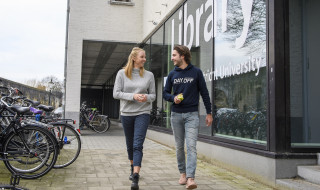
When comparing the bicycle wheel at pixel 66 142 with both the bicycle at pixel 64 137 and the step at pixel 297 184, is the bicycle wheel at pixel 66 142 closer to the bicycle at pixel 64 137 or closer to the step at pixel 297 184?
the bicycle at pixel 64 137

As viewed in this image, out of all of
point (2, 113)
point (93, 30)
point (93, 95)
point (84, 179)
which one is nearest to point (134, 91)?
point (84, 179)

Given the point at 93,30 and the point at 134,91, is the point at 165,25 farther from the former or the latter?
the point at 134,91

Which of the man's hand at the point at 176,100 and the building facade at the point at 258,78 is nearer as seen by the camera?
the man's hand at the point at 176,100

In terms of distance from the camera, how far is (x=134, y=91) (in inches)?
160

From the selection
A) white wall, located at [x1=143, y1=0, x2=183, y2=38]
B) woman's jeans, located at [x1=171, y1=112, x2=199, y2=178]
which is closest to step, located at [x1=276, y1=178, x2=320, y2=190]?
woman's jeans, located at [x1=171, y1=112, x2=199, y2=178]

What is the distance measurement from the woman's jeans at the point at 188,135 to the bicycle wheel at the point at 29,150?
163 cm

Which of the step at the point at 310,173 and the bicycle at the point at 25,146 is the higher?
the bicycle at the point at 25,146

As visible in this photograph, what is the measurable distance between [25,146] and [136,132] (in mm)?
1502

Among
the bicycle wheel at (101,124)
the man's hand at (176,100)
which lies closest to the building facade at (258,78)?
the man's hand at (176,100)

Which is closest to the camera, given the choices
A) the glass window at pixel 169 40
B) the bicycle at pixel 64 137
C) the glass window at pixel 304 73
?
the glass window at pixel 304 73

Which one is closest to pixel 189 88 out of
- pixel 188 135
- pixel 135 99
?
pixel 188 135

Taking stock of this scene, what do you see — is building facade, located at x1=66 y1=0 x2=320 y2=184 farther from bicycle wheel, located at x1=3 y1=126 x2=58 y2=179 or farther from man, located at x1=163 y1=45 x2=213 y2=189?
bicycle wheel, located at x1=3 y1=126 x2=58 y2=179

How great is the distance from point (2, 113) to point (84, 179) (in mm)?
1518

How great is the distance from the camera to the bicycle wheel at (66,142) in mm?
5145
